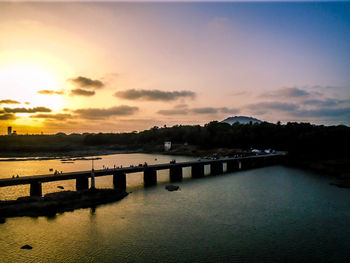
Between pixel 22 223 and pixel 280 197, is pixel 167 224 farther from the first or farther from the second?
pixel 280 197

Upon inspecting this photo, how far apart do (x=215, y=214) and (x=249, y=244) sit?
33.5ft

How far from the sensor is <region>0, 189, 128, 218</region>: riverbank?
120 ft

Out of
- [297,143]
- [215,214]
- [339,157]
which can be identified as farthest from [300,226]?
[297,143]

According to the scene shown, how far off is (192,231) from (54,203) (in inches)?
815

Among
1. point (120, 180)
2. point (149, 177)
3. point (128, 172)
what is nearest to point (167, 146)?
point (149, 177)

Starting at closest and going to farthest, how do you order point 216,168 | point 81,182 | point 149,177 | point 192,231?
1. point 192,231
2. point 81,182
3. point 149,177
4. point 216,168

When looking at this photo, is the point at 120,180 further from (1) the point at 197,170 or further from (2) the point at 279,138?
(2) the point at 279,138

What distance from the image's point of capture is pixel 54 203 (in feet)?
127

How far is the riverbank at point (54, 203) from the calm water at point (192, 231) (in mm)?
1560

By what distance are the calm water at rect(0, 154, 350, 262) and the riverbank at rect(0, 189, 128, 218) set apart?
1560 millimetres

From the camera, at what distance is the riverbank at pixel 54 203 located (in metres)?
36.6

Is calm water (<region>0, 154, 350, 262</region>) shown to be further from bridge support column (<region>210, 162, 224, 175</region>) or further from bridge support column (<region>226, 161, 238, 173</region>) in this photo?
bridge support column (<region>226, 161, 238, 173</region>)

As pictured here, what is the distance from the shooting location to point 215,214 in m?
38.3

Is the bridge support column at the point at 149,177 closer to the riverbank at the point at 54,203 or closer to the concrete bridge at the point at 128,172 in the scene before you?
the concrete bridge at the point at 128,172
